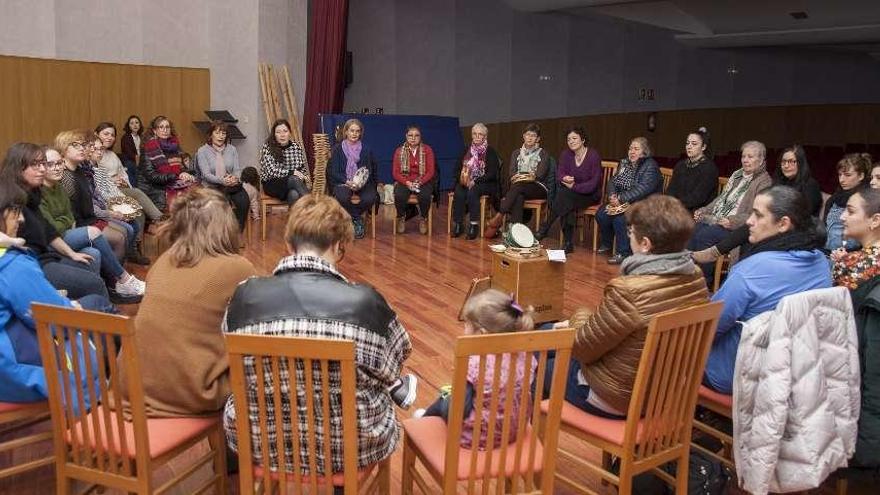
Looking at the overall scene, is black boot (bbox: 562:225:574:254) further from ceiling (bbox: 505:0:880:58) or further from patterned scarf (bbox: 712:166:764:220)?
ceiling (bbox: 505:0:880:58)

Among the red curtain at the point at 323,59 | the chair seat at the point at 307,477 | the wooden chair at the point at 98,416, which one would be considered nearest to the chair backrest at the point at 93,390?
the wooden chair at the point at 98,416

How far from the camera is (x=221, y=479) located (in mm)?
2506

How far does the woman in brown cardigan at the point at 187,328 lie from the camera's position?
92.7 inches

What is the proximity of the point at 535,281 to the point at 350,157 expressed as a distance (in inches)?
125

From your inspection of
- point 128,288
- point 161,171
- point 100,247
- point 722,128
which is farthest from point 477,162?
point 722,128

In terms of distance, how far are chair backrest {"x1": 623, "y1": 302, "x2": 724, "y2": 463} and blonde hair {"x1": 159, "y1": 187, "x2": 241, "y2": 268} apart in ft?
4.32

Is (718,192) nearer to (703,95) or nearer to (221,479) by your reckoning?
(221,479)

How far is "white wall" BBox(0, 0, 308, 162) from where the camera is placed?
27.8 ft

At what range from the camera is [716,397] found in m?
2.71

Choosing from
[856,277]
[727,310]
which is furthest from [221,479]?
[856,277]

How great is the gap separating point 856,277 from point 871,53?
14.5 m

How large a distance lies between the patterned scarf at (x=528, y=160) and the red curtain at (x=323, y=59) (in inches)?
115

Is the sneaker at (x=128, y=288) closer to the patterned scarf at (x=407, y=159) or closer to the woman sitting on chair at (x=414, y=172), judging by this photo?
the woman sitting on chair at (x=414, y=172)

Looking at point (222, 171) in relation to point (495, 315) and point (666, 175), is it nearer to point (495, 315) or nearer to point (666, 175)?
point (666, 175)
